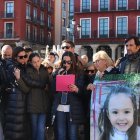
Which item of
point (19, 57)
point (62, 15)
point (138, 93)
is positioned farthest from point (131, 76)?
point (62, 15)

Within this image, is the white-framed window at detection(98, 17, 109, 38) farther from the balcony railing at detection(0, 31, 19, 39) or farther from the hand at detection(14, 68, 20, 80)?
the hand at detection(14, 68, 20, 80)

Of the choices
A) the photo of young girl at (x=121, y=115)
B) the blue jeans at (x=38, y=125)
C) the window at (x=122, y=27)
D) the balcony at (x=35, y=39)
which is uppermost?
the window at (x=122, y=27)

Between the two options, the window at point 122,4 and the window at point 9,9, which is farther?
the window at point 9,9

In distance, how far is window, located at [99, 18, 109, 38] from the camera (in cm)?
4619

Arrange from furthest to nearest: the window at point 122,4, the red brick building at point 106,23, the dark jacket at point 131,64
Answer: the window at point 122,4 < the red brick building at point 106,23 < the dark jacket at point 131,64

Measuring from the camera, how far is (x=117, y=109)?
17.3 ft

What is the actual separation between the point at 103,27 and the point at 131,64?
133 ft

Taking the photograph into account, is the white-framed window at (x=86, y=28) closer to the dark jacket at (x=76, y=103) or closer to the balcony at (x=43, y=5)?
the balcony at (x=43, y=5)

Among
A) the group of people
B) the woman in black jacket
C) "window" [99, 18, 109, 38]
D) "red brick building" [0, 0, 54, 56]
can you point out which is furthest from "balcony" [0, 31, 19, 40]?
the woman in black jacket

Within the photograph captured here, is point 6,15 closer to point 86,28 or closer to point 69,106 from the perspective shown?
point 86,28

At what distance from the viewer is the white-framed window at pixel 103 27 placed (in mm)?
46188

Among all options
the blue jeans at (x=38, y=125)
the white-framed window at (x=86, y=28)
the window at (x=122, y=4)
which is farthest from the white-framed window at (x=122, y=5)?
the blue jeans at (x=38, y=125)

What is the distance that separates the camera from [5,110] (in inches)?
280

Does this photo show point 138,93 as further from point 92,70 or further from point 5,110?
point 5,110
